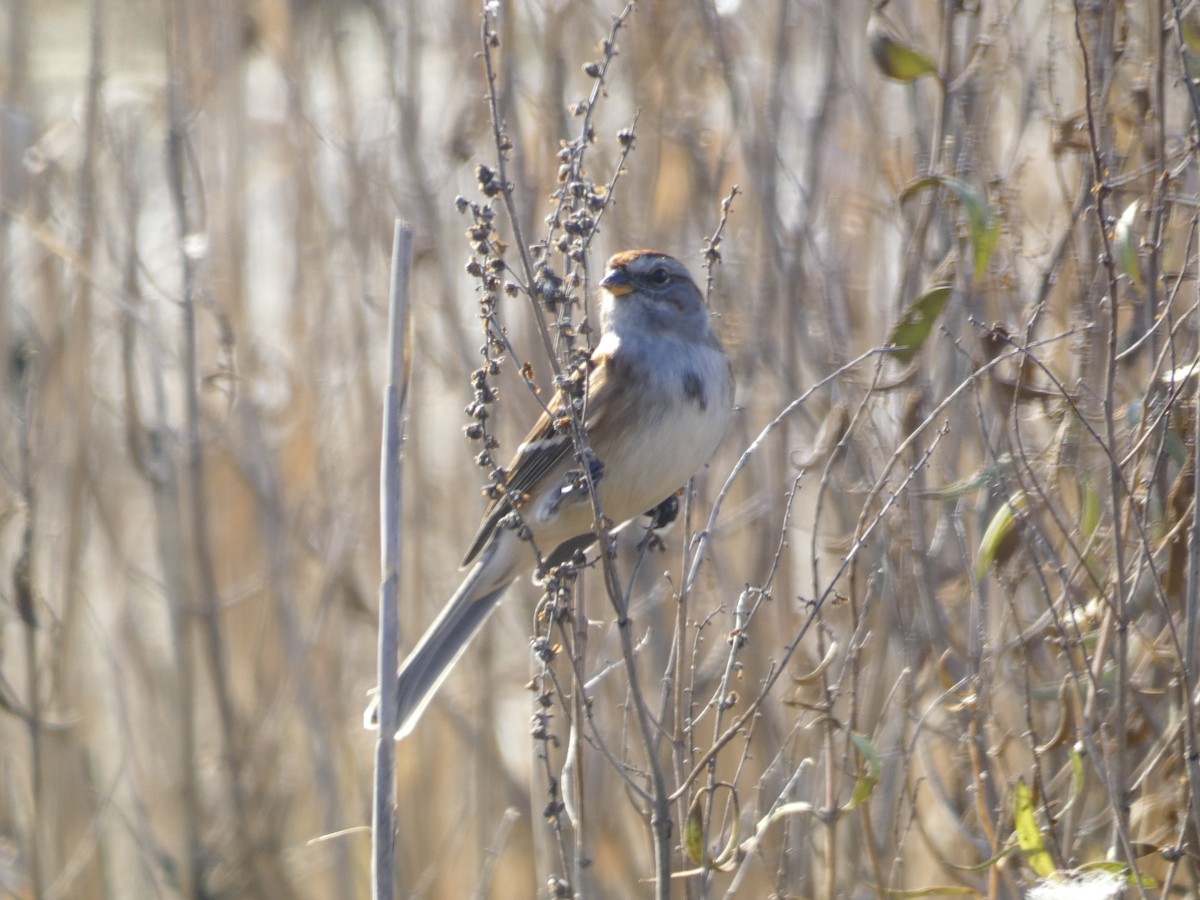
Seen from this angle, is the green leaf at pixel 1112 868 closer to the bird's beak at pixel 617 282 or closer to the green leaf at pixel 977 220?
the green leaf at pixel 977 220

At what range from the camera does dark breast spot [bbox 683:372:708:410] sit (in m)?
3.22

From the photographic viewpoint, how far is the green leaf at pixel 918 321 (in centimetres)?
237

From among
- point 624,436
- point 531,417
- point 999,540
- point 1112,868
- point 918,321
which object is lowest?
point 1112,868

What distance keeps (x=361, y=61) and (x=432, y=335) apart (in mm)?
2712

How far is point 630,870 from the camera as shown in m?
4.00

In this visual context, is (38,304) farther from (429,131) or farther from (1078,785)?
(1078,785)

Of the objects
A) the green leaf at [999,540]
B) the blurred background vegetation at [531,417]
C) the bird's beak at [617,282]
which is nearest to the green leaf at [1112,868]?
the blurred background vegetation at [531,417]

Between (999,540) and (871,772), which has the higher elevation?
(999,540)

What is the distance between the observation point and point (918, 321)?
2385 mm

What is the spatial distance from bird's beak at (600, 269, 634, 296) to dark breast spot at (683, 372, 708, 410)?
253 mm

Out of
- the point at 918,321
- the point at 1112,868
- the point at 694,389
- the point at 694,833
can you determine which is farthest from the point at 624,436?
the point at 1112,868

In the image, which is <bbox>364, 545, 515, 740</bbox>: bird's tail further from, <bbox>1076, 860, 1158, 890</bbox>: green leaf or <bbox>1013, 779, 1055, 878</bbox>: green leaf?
<bbox>1076, 860, 1158, 890</bbox>: green leaf

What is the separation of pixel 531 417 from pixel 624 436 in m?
0.71

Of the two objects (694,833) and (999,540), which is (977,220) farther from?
(694,833)
